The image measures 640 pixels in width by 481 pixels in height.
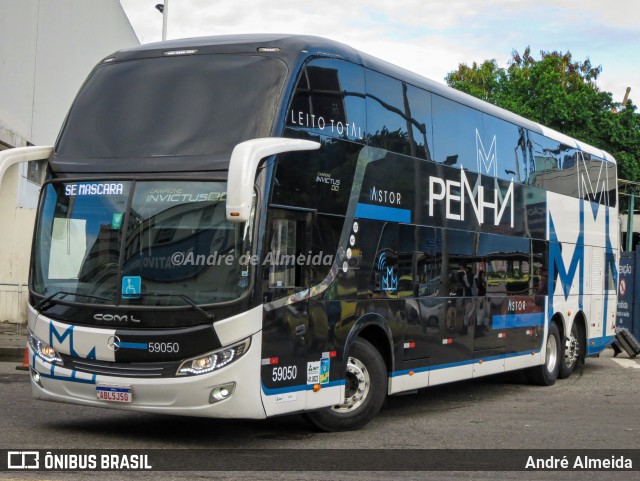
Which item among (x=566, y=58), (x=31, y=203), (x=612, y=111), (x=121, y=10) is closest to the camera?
(x=31, y=203)

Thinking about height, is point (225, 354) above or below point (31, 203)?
below

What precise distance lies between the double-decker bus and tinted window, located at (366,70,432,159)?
3 cm

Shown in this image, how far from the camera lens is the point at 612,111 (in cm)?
4531

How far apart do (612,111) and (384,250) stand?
3696 centimetres

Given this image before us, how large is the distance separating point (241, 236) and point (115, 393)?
1840mm

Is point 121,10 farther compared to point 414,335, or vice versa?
point 121,10

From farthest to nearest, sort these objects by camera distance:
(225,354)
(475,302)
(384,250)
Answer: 1. (475,302)
2. (384,250)
3. (225,354)

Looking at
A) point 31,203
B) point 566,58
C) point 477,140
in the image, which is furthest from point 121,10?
point 566,58

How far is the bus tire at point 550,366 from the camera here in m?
16.2

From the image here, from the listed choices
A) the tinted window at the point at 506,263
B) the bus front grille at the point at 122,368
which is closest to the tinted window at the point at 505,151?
the tinted window at the point at 506,263

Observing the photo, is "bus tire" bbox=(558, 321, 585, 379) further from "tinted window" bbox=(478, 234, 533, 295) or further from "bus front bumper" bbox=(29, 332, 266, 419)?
"bus front bumper" bbox=(29, 332, 266, 419)

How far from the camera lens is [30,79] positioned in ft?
75.0

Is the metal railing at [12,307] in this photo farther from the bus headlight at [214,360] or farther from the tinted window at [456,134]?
the bus headlight at [214,360]

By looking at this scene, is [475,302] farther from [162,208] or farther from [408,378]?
[162,208]
